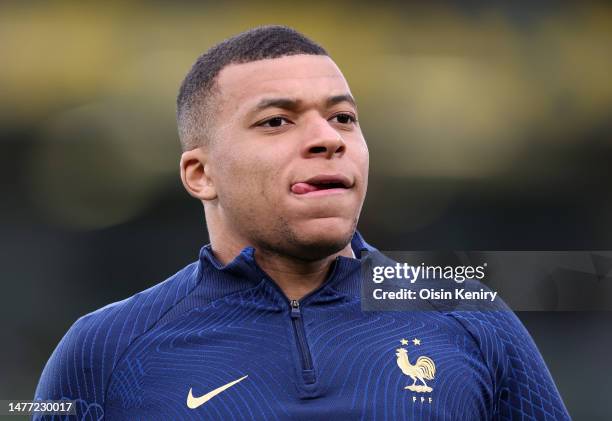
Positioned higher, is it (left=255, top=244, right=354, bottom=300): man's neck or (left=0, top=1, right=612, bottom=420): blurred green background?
(left=0, top=1, right=612, bottom=420): blurred green background

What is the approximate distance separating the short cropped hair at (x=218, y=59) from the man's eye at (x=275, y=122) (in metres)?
0.17

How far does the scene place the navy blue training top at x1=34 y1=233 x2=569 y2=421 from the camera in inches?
74.9

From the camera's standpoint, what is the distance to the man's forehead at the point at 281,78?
2.07 m

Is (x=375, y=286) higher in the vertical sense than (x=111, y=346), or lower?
higher

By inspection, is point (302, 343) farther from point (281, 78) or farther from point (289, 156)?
point (281, 78)

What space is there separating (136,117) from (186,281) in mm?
4153

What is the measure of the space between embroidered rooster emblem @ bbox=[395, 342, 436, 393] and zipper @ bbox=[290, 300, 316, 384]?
206 millimetres

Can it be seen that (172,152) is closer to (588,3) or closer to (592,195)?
(592,195)

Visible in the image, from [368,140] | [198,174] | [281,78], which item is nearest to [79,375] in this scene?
[198,174]

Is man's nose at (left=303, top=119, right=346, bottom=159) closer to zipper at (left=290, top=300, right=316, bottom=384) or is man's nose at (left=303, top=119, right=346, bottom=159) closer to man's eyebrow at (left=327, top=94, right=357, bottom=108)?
man's eyebrow at (left=327, top=94, right=357, bottom=108)

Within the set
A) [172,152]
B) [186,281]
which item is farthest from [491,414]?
[172,152]

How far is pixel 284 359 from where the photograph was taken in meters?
1.94

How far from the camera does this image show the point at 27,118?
6.12m

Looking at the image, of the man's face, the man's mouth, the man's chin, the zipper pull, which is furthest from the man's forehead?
the zipper pull
